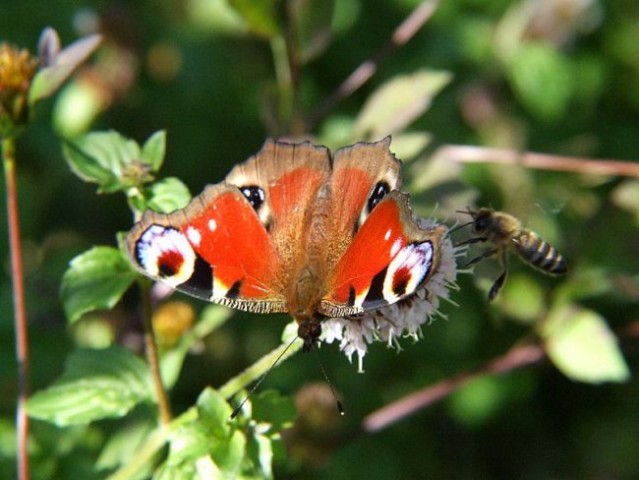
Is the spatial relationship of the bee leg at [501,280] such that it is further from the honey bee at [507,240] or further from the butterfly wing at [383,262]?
the butterfly wing at [383,262]

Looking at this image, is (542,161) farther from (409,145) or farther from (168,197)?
(168,197)

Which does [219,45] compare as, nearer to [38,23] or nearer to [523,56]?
[38,23]

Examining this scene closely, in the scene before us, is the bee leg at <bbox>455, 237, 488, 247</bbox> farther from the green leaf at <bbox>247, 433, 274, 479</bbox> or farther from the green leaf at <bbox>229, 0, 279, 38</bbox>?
the green leaf at <bbox>229, 0, 279, 38</bbox>

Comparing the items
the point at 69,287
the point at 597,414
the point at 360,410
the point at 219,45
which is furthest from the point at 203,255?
the point at 597,414

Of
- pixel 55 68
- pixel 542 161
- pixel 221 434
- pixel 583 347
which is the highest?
pixel 55 68

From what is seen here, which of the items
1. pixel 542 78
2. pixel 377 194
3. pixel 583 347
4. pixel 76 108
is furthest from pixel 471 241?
pixel 76 108

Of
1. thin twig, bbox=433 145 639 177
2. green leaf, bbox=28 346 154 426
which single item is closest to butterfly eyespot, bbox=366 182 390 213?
green leaf, bbox=28 346 154 426
